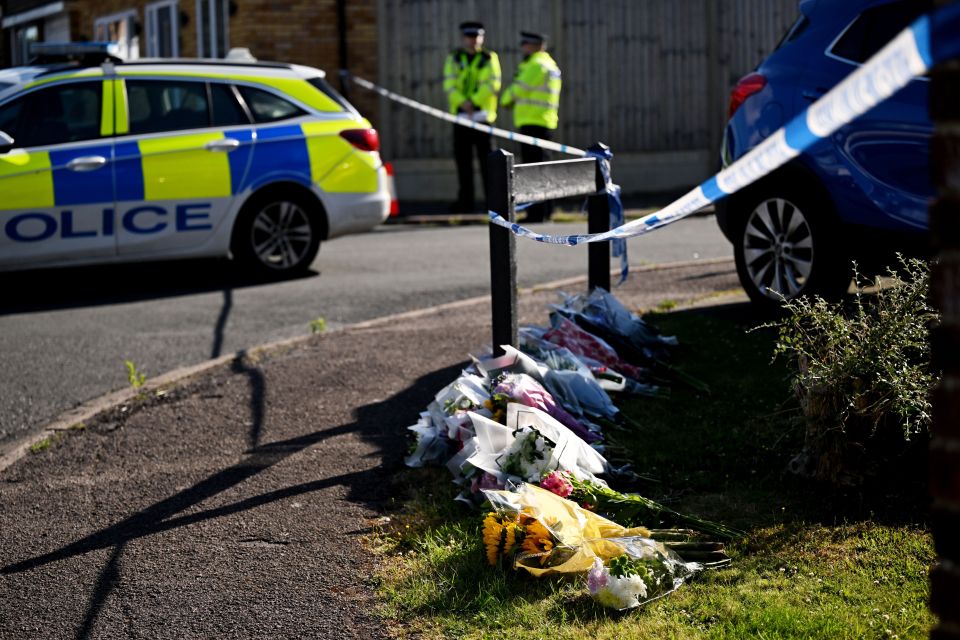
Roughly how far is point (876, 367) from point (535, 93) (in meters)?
10.6

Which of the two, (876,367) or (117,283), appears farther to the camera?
(117,283)

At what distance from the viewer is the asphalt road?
6773 millimetres

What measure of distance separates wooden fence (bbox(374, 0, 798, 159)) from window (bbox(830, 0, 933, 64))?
1062cm

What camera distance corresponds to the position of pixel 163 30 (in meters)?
19.5

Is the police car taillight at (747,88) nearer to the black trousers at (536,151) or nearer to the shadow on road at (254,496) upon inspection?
the shadow on road at (254,496)

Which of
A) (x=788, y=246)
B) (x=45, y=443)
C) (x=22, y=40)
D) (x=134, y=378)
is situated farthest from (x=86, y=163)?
(x=22, y=40)

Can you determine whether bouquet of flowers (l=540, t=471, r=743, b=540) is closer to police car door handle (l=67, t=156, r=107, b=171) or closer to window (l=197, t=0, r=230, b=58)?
police car door handle (l=67, t=156, r=107, b=171)

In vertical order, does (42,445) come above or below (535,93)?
below

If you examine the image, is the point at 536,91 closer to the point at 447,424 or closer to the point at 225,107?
the point at 225,107

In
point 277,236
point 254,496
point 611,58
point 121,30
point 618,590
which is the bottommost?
point 254,496

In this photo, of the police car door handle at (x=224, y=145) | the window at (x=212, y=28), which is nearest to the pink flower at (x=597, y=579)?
the police car door handle at (x=224, y=145)

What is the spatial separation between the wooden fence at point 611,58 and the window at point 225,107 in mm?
7281

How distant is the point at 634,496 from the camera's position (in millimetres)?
4008

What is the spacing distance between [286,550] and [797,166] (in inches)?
157
